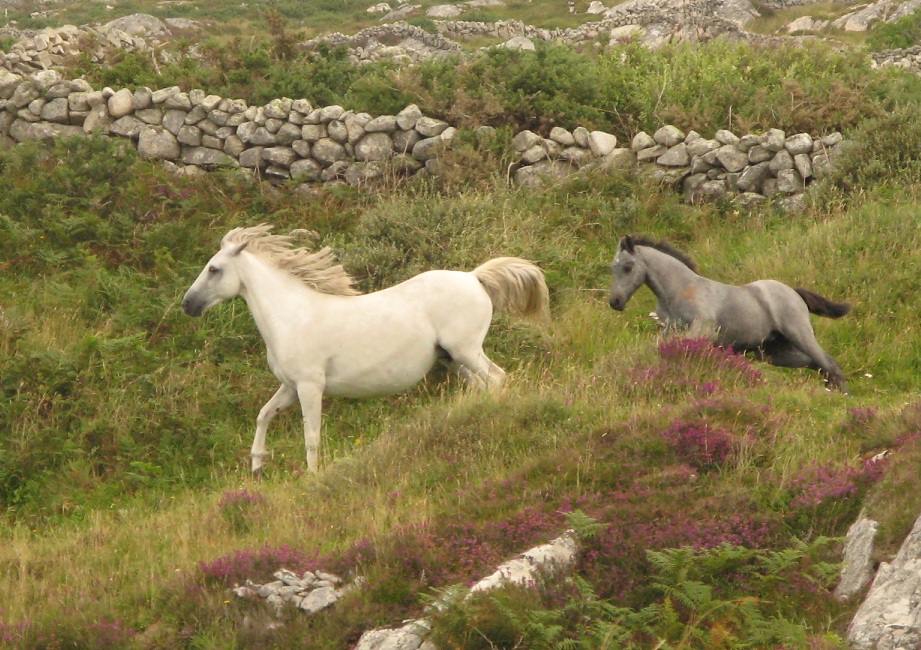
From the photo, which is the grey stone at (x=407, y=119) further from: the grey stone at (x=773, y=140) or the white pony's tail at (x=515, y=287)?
the white pony's tail at (x=515, y=287)

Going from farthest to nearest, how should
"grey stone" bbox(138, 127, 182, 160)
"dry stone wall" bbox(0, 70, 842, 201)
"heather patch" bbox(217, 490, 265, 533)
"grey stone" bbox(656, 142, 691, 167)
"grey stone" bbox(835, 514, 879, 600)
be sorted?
"grey stone" bbox(138, 127, 182, 160) → "grey stone" bbox(656, 142, 691, 167) → "dry stone wall" bbox(0, 70, 842, 201) → "heather patch" bbox(217, 490, 265, 533) → "grey stone" bbox(835, 514, 879, 600)

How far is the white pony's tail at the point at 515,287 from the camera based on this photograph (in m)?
11.2

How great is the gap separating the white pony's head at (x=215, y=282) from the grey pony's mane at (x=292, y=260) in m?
0.10

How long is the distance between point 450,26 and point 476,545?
38068 mm

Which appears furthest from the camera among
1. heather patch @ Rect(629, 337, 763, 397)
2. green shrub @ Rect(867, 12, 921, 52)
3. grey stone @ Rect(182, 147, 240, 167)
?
green shrub @ Rect(867, 12, 921, 52)

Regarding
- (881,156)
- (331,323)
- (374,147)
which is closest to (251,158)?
(374,147)

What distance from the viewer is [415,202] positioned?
49.7 feet

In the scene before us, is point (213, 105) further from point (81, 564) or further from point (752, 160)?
point (81, 564)

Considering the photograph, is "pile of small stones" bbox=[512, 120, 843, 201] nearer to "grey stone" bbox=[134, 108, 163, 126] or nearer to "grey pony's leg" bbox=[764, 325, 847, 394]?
"grey pony's leg" bbox=[764, 325, 847, 394]

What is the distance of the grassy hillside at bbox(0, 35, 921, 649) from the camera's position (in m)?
7.33

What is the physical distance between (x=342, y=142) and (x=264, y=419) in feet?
23.8

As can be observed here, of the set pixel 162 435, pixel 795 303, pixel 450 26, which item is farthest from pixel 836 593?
pixel 450 26

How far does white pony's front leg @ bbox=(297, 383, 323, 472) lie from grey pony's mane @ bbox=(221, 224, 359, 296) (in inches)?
39.6

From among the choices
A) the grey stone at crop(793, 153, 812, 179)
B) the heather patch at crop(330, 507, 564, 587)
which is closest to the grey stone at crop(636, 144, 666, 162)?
the grey stone at crop(793, 153, 812, 179)
